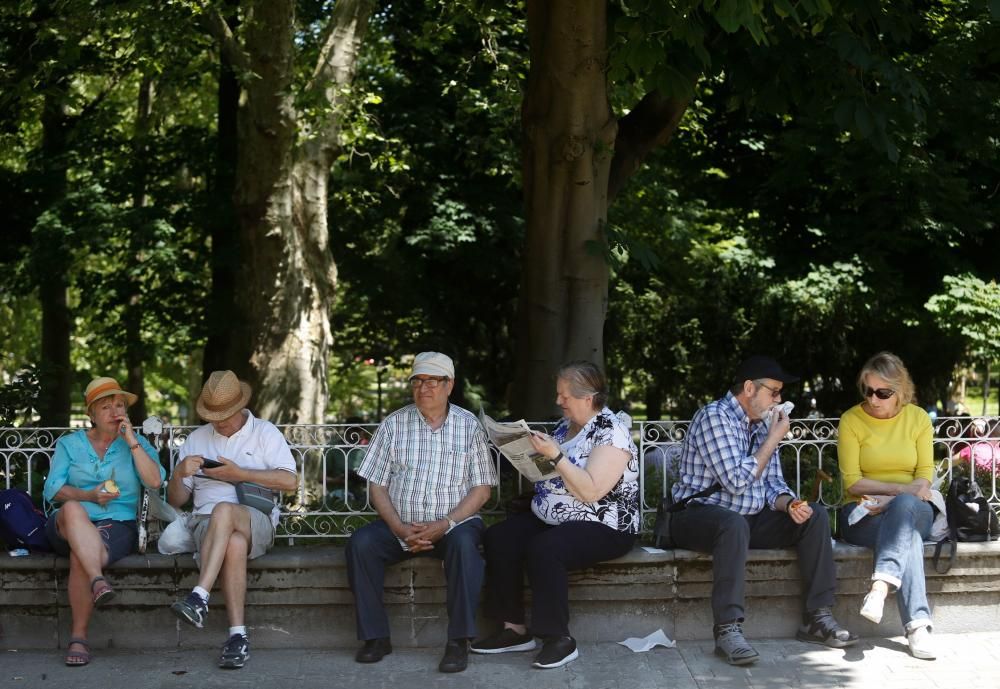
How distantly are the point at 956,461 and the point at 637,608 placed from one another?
272cm

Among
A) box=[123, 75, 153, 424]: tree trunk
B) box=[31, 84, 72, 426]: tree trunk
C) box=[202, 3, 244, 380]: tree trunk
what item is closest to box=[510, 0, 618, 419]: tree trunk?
box=[202, 3, 244, 380]: tree trunk

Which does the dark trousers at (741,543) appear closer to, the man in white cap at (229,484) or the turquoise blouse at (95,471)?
the man in white cap at (229,484)

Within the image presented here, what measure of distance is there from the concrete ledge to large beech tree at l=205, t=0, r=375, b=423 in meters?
5.38

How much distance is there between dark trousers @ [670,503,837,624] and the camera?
6.50 meters

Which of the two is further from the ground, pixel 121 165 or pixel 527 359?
pixel 121 165

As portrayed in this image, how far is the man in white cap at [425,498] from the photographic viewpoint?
21.3ft

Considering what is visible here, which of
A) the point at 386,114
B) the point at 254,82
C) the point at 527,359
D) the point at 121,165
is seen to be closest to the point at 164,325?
the point at 121,165

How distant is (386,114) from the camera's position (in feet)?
55.3

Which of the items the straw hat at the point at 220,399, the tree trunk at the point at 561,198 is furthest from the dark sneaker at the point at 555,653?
the tree trunk at the point at 561,198

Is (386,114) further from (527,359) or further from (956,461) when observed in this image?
(956,461)

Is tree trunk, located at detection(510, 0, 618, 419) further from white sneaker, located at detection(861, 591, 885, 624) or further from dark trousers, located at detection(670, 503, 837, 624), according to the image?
white sneaker, located at detection(861, 591, 885, 624)

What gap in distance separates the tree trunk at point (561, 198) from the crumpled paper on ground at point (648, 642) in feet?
8.64

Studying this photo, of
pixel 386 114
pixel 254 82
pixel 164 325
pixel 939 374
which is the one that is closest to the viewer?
pixel 254 82

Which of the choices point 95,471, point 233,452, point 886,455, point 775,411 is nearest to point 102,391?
A: point 95,471
